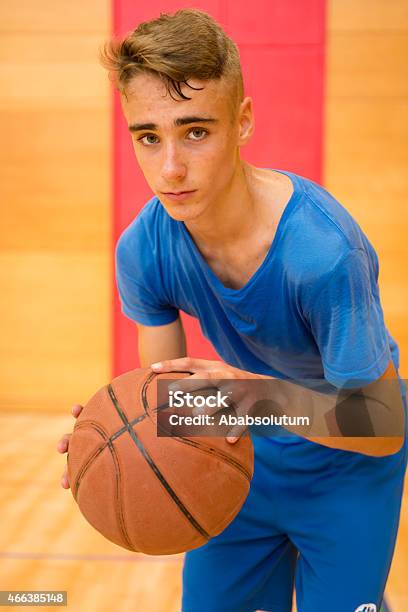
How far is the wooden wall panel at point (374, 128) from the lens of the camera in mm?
4477

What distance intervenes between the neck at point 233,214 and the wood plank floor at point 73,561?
4.85 ft

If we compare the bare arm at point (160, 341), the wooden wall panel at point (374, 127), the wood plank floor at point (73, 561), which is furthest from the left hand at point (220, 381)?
the wooden wall panel at point (374, 127)

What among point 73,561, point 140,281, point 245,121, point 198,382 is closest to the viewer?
point 198,382

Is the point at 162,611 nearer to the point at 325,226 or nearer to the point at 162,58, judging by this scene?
the point at 325,226

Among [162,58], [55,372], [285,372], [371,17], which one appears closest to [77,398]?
[55,372]

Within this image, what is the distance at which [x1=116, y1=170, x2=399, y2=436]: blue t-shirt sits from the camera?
1188 millimetres

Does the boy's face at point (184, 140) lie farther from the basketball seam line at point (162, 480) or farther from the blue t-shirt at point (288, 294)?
the basketball seam line at point (162, 480)

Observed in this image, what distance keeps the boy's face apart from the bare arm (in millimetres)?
384

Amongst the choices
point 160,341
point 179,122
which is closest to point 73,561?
point 160,341

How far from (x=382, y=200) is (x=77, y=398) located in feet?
8.02

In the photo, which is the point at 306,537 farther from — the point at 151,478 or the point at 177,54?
the point at 177,54

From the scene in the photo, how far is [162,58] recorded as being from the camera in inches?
46.8

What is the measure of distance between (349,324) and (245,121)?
0.47m

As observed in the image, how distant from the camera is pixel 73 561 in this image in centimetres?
259
